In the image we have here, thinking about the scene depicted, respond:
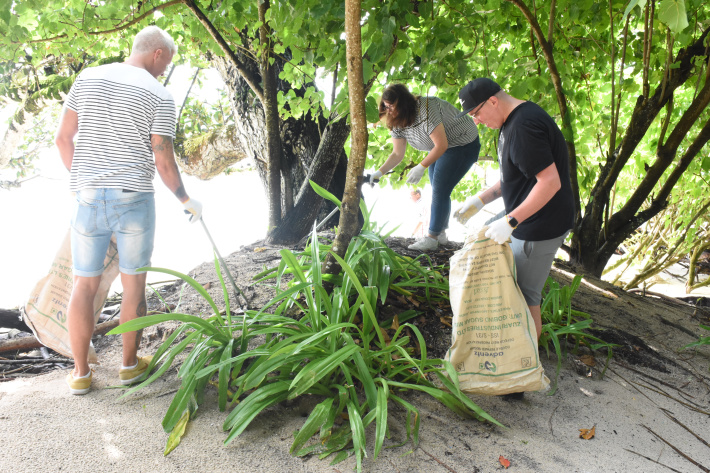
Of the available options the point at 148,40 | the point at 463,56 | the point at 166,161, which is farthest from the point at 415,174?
the point at 148,40

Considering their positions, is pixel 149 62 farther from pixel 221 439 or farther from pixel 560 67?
pixel 560 67

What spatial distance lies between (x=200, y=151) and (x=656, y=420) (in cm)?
623

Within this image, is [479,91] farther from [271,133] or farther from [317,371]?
[271,133]

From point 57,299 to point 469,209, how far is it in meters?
2.31

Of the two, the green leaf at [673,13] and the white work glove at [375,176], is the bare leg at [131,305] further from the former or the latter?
the green leaf at [673,13]

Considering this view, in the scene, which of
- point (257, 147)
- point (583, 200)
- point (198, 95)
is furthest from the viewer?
point (198, 95)

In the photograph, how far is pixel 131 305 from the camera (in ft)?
6.73

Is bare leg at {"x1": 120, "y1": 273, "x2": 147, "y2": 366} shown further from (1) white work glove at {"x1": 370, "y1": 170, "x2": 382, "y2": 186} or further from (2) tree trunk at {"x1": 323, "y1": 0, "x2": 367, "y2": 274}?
(1) white work glove at {"x1": 370, "y1": 170, "x2": 382, "y2": 186}

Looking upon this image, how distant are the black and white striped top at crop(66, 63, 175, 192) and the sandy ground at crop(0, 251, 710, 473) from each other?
974 mm

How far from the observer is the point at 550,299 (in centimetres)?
270

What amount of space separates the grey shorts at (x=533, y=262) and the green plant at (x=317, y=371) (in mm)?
578

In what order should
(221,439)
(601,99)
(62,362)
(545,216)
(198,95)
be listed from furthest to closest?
(198,95), (601,99), (62,362), (545,216), (221,439)

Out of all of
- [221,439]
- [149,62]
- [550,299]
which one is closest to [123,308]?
[221,439]

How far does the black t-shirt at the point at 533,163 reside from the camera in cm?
177
